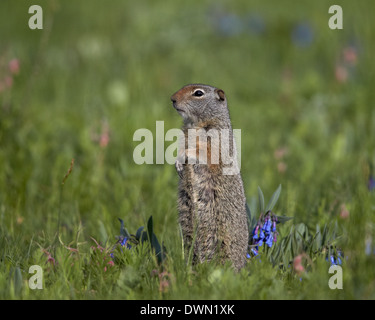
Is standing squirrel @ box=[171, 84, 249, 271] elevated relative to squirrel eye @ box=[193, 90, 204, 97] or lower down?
lower down

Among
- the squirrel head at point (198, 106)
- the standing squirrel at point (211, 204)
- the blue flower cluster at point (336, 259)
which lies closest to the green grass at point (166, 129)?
the blue flower cluster at point (336, 259)

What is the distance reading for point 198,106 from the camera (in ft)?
14.5

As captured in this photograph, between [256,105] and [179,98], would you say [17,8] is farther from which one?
[179,98]

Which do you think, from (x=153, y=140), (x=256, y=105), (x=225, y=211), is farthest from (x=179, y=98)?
(x=256, y=105)

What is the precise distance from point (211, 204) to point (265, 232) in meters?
0.40

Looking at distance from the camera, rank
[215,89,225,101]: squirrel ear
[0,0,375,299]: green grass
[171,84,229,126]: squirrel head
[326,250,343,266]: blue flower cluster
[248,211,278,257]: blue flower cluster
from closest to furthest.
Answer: [0,0,375,299]: green grass < [326,250,343,266]: blue flower cluster < [248,211,278,257]: blue flower cluster < [171,84,229,126]: squirrel head < [215,89,225,101]: squirrel ear

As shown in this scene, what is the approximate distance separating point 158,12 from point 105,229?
22.6ft

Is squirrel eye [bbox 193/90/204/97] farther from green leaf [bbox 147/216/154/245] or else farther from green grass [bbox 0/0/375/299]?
green leaf [bbox 147/216/154/245]

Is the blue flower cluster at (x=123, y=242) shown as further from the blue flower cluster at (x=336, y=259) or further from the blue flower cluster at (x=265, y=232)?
the blue flower cluster at (x=336, y=259)

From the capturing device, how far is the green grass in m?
3.54

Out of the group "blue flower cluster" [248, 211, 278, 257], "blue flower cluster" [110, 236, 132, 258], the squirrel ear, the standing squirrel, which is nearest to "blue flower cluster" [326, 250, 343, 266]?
"blue flower cluster" [248, 211, 278, 257]

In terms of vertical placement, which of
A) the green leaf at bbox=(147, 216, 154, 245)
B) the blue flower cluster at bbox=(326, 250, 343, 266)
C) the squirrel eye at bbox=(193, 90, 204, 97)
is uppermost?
the squirrel eye at bbox=(193, 90, 204, 97)

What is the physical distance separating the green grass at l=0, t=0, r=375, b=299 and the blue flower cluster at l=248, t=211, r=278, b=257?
0.15 m

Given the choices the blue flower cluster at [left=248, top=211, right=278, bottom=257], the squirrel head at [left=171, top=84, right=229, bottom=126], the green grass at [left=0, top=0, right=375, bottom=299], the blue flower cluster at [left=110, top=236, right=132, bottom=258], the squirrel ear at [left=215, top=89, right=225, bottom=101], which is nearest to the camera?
the green grass at [left=0, top=0, right=375, bottom=299]
